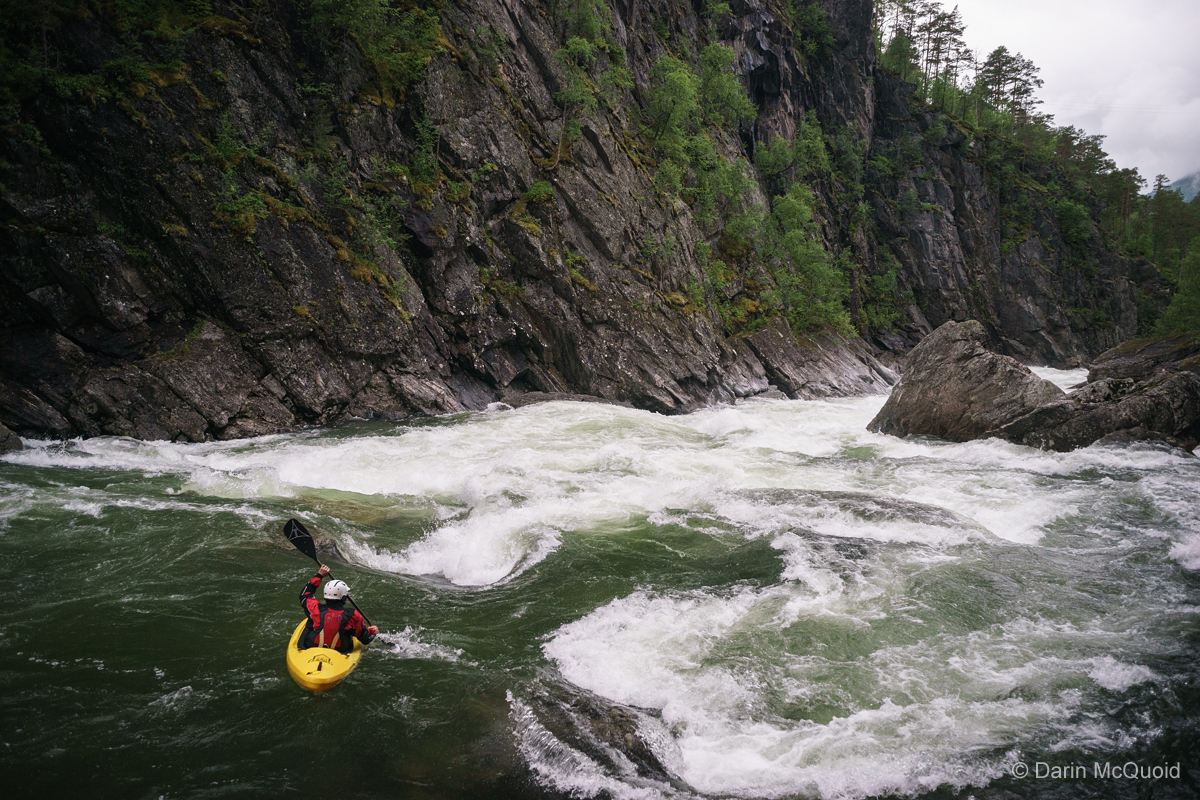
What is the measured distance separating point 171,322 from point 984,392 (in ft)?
62.0

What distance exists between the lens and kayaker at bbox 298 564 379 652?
4801 mm

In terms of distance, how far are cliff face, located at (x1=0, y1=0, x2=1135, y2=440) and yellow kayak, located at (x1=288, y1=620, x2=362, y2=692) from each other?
30.2 feet

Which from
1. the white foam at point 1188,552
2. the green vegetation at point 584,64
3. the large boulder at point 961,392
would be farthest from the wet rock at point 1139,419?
the green vegetation at point 584,64

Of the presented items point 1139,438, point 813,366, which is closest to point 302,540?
point 1139,438

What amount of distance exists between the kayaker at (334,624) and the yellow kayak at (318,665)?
60 mm

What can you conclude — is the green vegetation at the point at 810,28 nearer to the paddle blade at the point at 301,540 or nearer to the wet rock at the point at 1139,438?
the wet rock at the point at 1139,438

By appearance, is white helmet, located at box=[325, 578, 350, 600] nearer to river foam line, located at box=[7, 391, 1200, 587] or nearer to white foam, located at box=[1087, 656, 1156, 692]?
river foam line, located at box=[7, 391, 1200, 587]

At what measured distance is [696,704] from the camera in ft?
15.2

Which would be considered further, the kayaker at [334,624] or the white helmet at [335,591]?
the white helmet at [335,591]

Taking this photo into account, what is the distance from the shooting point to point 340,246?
51.2 ft

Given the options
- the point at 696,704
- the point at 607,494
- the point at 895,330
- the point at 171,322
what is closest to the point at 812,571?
the point at 696,704

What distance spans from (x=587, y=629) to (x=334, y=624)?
224cm

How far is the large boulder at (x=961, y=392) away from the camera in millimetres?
14203

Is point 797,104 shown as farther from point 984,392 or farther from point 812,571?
point 812,571
